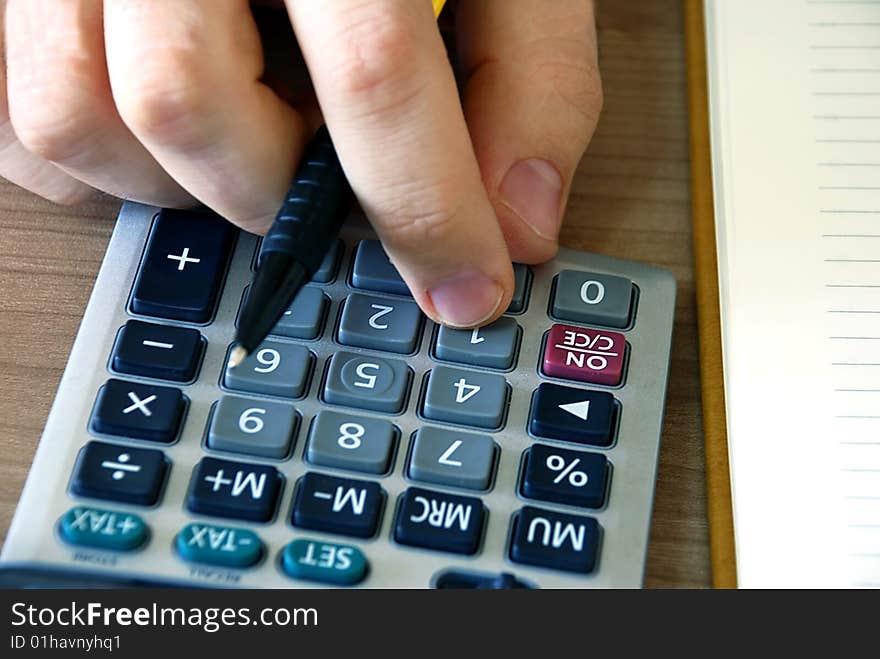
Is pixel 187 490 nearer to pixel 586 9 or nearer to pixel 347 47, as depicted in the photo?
pixel 347 47

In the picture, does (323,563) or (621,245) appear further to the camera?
(621,245)

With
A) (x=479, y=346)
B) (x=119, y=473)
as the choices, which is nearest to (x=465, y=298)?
(x=479, y=346)

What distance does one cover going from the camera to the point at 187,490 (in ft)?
1.07

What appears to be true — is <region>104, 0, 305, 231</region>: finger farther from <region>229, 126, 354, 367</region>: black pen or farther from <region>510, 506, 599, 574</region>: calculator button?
<region>510, 506, 599, 574</region>: calculator button

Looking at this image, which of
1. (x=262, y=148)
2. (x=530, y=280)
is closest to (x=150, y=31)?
(x=262, y=148)

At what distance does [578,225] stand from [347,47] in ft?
0.44

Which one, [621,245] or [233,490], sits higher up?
[621,245]

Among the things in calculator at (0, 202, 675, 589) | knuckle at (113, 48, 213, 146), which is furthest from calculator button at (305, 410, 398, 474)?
knuckle at (113, 48, 213, 146)

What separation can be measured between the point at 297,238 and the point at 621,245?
0.14 metres

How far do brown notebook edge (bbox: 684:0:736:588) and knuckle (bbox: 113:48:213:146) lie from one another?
0.19 metres

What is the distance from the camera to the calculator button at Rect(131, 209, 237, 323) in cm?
37

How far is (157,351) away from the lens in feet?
1.17

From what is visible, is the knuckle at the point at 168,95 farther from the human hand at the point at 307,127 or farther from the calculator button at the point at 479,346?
the calculator button at the point at 479,346

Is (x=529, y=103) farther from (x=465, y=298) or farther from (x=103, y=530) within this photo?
(x=103, y=530)
